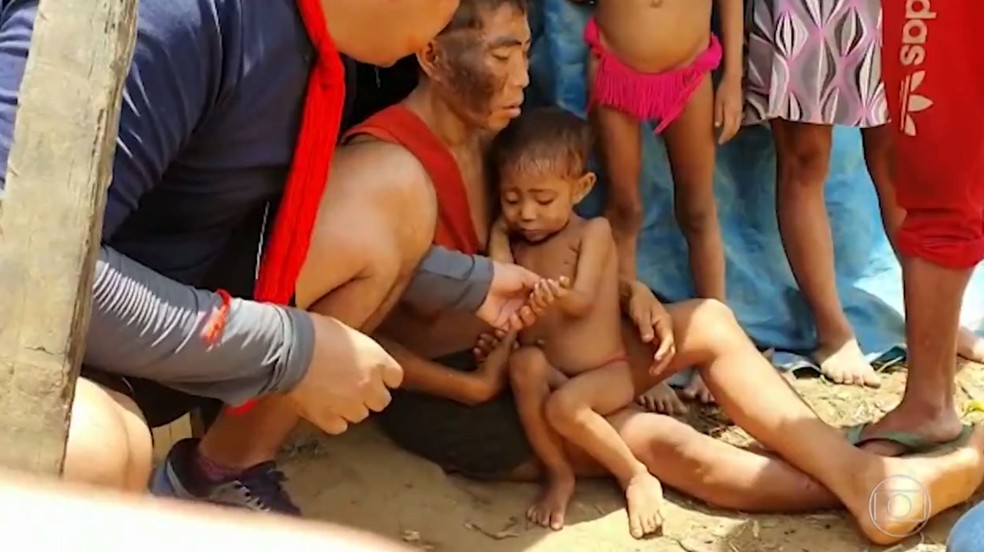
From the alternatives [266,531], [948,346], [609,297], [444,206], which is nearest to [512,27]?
[444,206]

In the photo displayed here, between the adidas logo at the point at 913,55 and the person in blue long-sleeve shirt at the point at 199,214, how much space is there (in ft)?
2.21

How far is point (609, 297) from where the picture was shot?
2059 mm

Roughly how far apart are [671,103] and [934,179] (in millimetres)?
483

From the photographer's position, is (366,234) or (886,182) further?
(886,182)

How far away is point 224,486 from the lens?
1.73 meters

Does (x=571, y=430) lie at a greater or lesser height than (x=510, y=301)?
lesser

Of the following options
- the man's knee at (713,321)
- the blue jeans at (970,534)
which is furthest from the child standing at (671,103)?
the blue jeans at (970,534)

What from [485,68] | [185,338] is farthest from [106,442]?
[485,68]

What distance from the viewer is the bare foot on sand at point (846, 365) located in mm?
2354

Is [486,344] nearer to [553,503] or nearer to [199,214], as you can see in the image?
[553,503]

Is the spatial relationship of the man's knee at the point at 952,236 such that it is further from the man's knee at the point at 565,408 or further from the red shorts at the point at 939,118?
the man's knee at the point at 565,408

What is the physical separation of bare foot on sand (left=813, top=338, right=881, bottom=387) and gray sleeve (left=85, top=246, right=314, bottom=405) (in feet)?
4.09

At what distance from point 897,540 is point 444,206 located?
775 mm

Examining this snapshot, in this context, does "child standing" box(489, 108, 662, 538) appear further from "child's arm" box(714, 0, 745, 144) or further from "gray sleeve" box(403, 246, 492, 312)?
"child's arm" box(714, 0, 745, 144)
